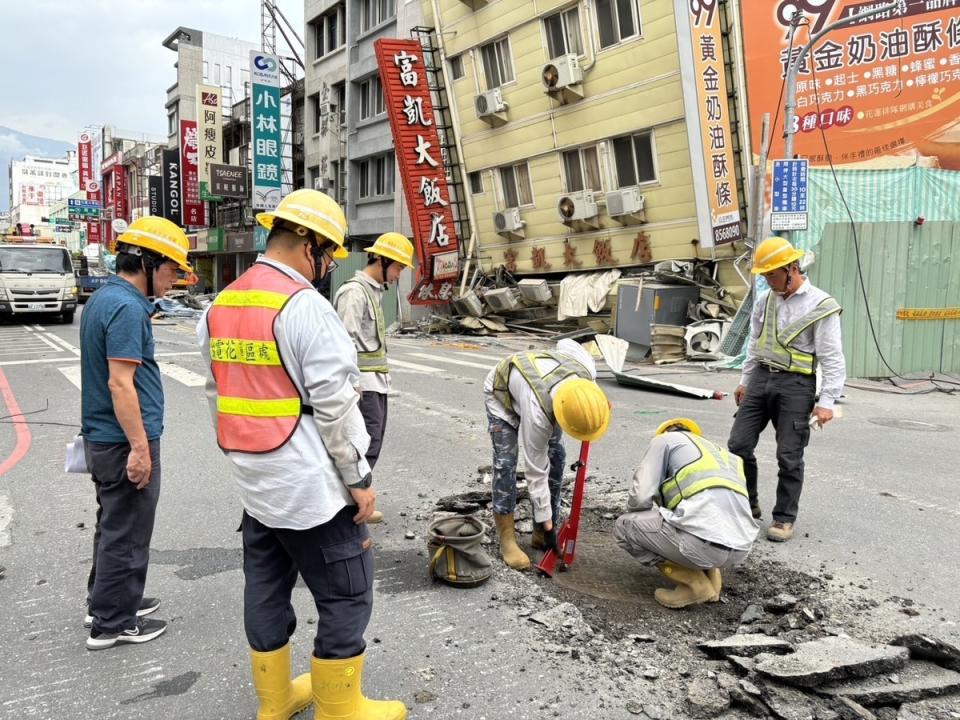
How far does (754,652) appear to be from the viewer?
2.96 metres

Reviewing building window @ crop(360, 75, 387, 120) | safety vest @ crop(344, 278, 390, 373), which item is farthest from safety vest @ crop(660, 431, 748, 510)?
building window @ crop(360, 75, 387, 120)

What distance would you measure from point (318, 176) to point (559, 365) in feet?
90.1

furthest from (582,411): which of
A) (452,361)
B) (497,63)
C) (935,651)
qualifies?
(497,63)

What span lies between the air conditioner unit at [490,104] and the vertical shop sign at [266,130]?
12.3 meters

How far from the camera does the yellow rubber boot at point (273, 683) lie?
2.48 m

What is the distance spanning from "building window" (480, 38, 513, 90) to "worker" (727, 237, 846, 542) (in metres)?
16.9

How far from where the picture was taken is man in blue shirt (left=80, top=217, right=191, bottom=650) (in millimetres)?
2977

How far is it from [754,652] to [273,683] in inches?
76.9

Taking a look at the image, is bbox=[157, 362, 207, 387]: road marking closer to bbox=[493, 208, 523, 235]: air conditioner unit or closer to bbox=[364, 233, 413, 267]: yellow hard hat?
A: bbox=[364, 233, 413, 267]: yellow hard hat

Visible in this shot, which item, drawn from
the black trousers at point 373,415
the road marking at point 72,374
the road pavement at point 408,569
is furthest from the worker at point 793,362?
the road marking at point 72,374

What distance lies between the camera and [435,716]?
265cm

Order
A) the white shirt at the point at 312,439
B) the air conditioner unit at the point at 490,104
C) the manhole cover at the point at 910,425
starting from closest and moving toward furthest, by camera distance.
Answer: the white shirt at the point at 312,439 → the manhole cover at the point at 910,425 → the air conditioner unit at the point at 490,104

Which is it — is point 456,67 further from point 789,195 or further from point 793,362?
point 793,362

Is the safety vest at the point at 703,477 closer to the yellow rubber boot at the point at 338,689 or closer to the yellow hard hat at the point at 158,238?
the yellow rubber boot at the point at 338,689
